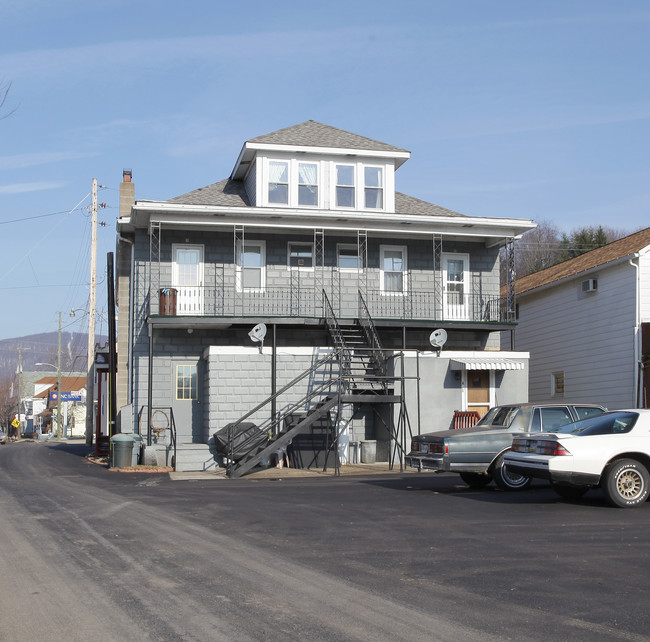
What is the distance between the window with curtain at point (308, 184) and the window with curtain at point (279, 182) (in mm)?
417

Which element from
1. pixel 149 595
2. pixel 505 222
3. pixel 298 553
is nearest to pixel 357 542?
pixel 298 553

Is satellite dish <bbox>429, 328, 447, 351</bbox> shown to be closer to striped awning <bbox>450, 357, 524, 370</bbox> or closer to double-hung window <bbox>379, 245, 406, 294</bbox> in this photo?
striped awning <bbox>450, 357, 524, 370</bbox>

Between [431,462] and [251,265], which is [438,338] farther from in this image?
[431,462]

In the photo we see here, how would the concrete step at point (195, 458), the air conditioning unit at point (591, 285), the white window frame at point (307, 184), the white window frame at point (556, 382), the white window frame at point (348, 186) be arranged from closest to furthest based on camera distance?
1. the concrete step at point (195, 458)
2. the white window frame at point (307, 184)
3. the white window frame at point (348, 186)
4. the air conditioning unit at point (591, 285)
5. the white window frame at point (556, 382)

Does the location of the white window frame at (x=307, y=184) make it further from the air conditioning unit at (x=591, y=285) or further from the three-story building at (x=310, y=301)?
the air conditioning unit at (x=591, y=285)

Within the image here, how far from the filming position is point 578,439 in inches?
511

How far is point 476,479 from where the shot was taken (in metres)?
16.0

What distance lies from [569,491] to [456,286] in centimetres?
1326

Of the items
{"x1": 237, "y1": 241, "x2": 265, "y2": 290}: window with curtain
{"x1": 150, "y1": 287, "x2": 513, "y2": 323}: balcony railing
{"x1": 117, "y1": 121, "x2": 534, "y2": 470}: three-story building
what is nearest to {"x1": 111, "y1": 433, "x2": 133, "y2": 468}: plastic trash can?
{"x1": 117, "y1": 121, "x2": 534, "y2": 470}: three-story building

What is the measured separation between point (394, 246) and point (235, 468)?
9.81 meters

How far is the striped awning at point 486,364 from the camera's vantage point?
23395 millimetres

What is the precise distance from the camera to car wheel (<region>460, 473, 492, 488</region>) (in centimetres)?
1595

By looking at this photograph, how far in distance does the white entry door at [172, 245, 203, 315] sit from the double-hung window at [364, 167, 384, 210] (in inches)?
213

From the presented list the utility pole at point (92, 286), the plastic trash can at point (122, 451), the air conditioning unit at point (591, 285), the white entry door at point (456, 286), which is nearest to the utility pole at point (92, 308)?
the utility pole at point (92, 286)
